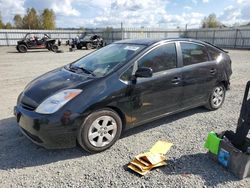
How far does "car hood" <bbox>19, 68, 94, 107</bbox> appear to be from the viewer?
121 inches

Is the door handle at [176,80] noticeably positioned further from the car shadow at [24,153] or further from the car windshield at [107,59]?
the car shadow at [24,153]

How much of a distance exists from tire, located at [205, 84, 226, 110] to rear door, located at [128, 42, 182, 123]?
3.31 feet

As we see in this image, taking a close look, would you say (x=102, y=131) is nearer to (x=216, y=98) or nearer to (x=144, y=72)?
(x=144, y=72)

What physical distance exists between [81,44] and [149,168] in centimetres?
2071

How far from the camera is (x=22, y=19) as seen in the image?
64.7m

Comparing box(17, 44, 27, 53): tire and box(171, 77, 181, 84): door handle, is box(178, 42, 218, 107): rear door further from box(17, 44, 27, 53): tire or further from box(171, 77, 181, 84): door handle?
box(17, 44, 27, 53): tire

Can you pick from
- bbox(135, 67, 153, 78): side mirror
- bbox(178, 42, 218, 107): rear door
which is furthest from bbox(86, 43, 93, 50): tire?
bbox(135, 67, 153, 78): side mirror

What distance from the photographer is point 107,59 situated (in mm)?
3787

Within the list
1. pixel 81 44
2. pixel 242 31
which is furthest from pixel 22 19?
pixel 242 31

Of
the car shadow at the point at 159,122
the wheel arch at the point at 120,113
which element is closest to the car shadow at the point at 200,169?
the wheel arch at the point at 120,113

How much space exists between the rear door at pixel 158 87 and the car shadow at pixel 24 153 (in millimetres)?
1095

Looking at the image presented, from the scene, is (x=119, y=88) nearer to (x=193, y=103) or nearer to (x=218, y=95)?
(x=193, y=103)

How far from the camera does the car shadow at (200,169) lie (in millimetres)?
2654

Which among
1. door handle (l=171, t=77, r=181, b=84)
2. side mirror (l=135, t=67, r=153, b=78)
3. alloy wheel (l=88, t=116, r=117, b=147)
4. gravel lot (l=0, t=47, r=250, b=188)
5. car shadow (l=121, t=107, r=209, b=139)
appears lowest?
gravel lot (l=0, t=47, r=250, b=188)
